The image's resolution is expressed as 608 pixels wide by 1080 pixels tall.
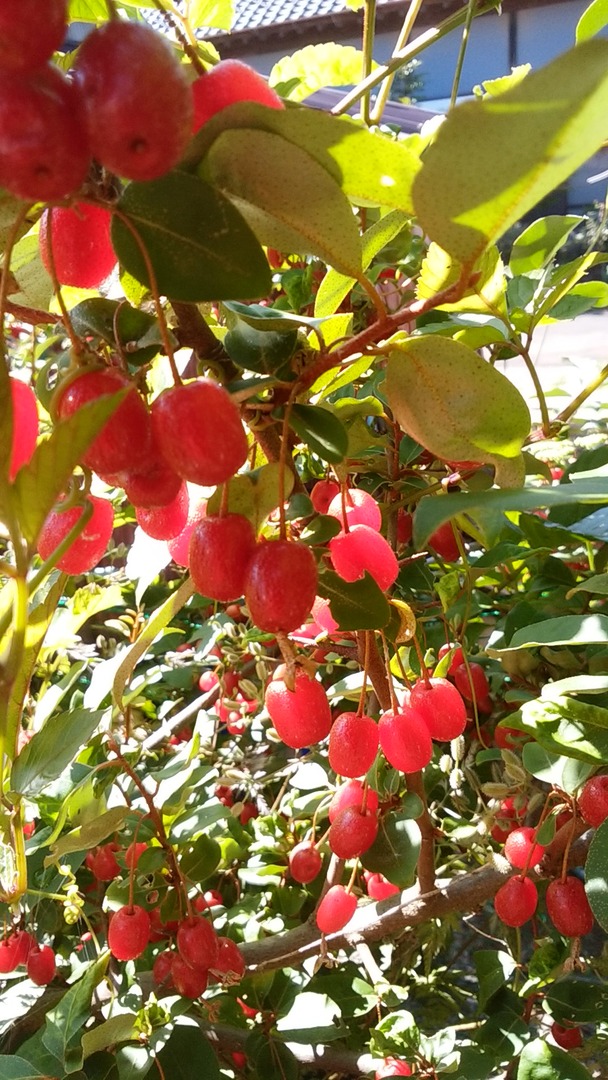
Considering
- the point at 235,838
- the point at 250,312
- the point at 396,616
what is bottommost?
the point at 235,838

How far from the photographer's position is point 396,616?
535 millimetres

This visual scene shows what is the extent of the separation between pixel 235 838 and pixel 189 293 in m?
0.84

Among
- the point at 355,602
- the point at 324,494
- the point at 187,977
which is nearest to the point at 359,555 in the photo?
the point at 355,602

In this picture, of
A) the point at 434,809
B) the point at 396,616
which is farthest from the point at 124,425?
the point at 434,809

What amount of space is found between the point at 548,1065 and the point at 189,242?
68 centimetres

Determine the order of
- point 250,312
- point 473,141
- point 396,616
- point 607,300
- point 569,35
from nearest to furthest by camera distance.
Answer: point 473,141
point 250,312
point 396,616
point 607,300
point 569,35

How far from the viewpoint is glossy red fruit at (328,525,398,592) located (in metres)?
0.44

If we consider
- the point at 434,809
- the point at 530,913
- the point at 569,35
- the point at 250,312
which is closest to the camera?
the point at 250,312

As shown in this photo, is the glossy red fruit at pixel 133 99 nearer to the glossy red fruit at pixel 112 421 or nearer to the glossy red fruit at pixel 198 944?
the glossy red fruit at pixel 112 421

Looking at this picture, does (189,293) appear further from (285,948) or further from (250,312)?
(285,948)

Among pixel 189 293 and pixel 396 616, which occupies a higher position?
pixel 189 293

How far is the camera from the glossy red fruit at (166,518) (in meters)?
0.39

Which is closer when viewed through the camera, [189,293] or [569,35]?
[189,293]

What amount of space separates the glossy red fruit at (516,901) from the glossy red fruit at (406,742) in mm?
198
